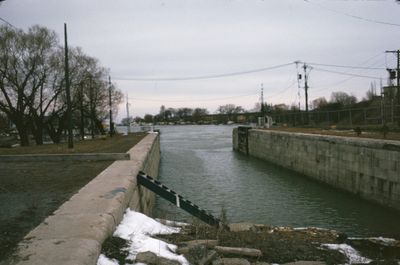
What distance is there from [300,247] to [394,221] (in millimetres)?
9223

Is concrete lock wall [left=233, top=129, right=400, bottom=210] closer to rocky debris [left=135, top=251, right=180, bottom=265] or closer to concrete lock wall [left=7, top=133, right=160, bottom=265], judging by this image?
concrete lock wall [left=7, top=133, right=160, bottom=265]

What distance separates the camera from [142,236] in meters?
6.41

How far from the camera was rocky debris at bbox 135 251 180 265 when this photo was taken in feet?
17.1

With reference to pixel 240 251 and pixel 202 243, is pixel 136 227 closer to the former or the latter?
pixel 202 243

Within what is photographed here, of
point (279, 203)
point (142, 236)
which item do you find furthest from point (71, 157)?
point (142, 236)

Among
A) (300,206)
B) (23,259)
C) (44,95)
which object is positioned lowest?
(300,206)

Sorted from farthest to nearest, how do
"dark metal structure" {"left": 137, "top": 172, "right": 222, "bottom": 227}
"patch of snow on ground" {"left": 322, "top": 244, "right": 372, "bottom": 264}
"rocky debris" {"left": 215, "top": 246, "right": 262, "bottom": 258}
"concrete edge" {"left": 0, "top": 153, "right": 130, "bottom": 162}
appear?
"concrete edge" {"left": 0, "top": 153, "right": 130, "bottom": 162}
"dark metal structure" {"left": 137, "top": 172, "right": 222, "bottom": 227}
"patch of snow on ground" {"left": 322, "top": 244, "right": 372, "bottom": 264}
"rocky debris" {"left": 215, "top": 246, "right": 262, "bottom": 258}

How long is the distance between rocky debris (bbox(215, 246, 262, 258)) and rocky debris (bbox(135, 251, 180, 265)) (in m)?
1.01

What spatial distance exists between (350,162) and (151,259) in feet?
56.8

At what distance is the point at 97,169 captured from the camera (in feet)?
43.4

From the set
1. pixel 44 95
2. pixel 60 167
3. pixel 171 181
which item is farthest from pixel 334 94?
pixel 60 167

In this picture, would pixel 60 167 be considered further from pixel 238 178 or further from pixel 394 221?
pixel 238 178

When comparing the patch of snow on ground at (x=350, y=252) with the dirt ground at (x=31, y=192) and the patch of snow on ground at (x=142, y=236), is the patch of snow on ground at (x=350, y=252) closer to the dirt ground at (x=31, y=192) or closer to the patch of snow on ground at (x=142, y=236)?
the patch of snow on ground at (x=142, y=236)

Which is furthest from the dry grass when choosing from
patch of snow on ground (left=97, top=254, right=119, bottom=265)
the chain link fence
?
the chain link fence
